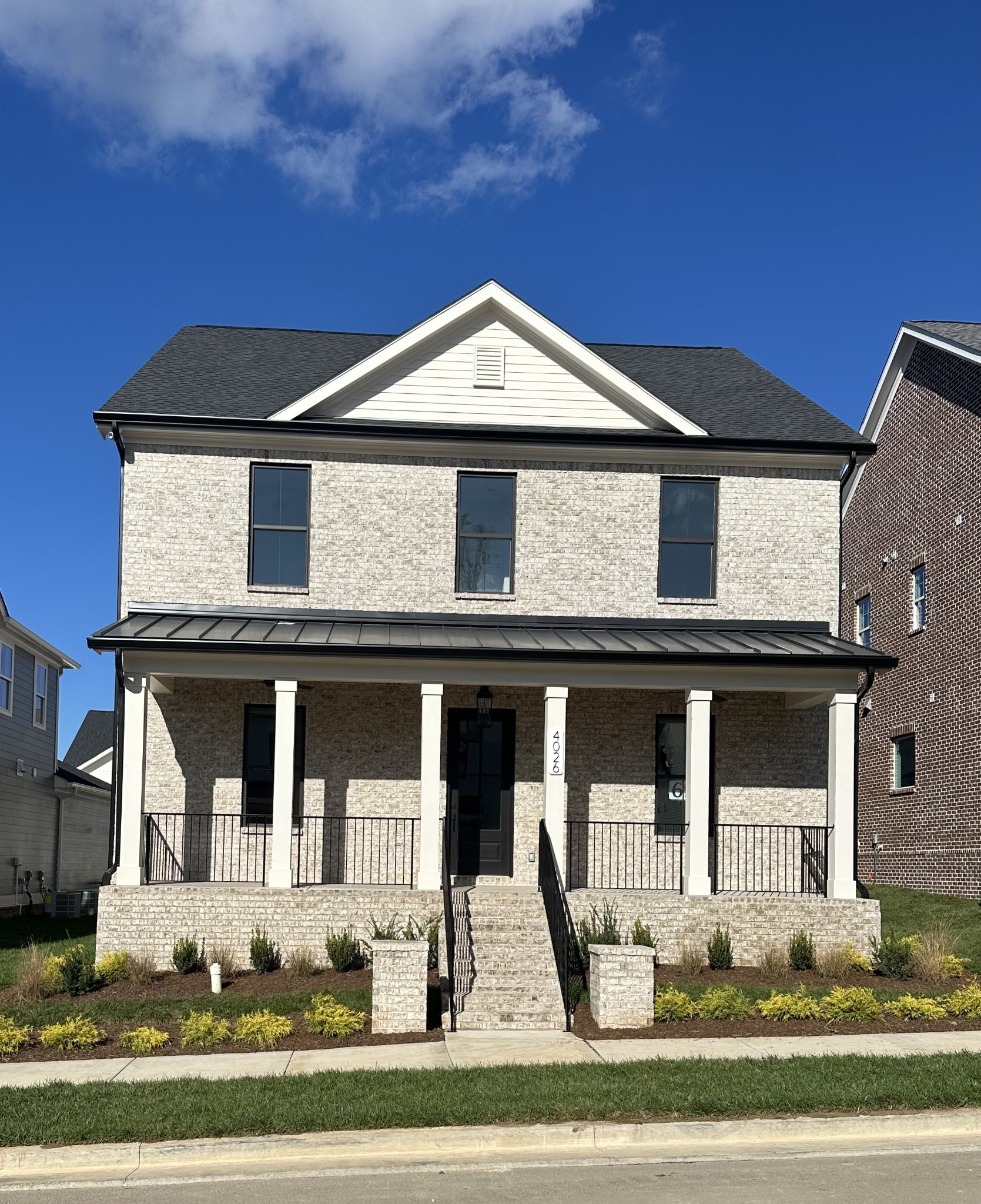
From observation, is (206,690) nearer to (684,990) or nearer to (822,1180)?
(684,990)

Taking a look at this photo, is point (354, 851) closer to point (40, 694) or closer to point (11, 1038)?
point (11, 1038)

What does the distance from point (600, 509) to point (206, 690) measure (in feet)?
21.3

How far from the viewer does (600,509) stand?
60.5 ft

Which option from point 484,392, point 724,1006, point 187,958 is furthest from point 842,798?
point 187,958

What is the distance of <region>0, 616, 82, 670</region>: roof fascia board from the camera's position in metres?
24.9

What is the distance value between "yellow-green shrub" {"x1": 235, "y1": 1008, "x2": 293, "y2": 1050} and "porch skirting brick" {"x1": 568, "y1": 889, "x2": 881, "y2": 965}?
195 inches

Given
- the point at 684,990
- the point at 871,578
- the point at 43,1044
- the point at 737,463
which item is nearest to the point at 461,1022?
→ the point at 684,990

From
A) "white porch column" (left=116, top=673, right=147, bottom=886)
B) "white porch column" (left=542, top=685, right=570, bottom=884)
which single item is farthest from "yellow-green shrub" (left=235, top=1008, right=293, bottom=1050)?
"white porch column" (left=542, top=685, right=570, bottom=884)

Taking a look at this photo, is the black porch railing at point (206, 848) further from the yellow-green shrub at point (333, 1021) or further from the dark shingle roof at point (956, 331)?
the dark shingle roof at point (956, 331)

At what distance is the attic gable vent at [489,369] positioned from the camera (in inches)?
738

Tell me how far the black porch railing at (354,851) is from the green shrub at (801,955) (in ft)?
17.5

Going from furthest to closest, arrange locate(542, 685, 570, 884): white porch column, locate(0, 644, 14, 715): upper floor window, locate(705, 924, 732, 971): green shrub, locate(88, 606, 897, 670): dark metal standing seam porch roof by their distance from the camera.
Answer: locate(0, 644, 14, 715): upper floor window → locate(542, 685, 570, 884): white porch column → locate(88, 606, 897, 670): dark metal standing seam porch roof → locate(705, 924, 732, 971): green shrub

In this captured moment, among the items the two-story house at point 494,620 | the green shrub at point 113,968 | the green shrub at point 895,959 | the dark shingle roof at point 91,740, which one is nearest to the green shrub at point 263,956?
the two-story house at point 494,620

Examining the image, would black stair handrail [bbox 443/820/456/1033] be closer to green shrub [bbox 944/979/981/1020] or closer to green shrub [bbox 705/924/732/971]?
green shrub [bbox 705/924/732/971]
